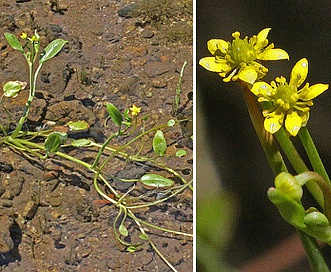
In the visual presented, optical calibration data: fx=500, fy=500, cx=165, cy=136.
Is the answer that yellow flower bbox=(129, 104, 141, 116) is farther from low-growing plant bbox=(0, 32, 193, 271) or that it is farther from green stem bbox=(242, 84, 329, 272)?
green stem bbox=(242, 84, 329, 272)

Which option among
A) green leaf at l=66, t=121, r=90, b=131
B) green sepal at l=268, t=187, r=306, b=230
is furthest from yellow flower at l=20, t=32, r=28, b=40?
green sepal at l=268, t=187, r=306, b=230

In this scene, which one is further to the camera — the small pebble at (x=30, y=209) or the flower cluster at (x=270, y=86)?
the small pebble at (x=30, y=209)

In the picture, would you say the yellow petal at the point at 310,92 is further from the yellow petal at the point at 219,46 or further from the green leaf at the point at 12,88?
the green leaf at the point at 12,88

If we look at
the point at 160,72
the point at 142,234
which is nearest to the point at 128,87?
the point at 160,72

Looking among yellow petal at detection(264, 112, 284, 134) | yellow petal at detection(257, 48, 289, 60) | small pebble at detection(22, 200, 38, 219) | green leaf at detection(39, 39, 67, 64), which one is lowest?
small pebble at detection(22, 200, 38, 219)

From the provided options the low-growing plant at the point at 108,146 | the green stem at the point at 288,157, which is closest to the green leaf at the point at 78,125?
the low-growing plant at the point at 108,146

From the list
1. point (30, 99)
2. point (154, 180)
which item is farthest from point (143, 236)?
point (30, 99)

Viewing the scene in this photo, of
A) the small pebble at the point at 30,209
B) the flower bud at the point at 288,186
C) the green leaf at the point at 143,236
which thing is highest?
the flower bud at the point at 288,186

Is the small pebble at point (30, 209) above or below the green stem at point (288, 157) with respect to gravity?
below
